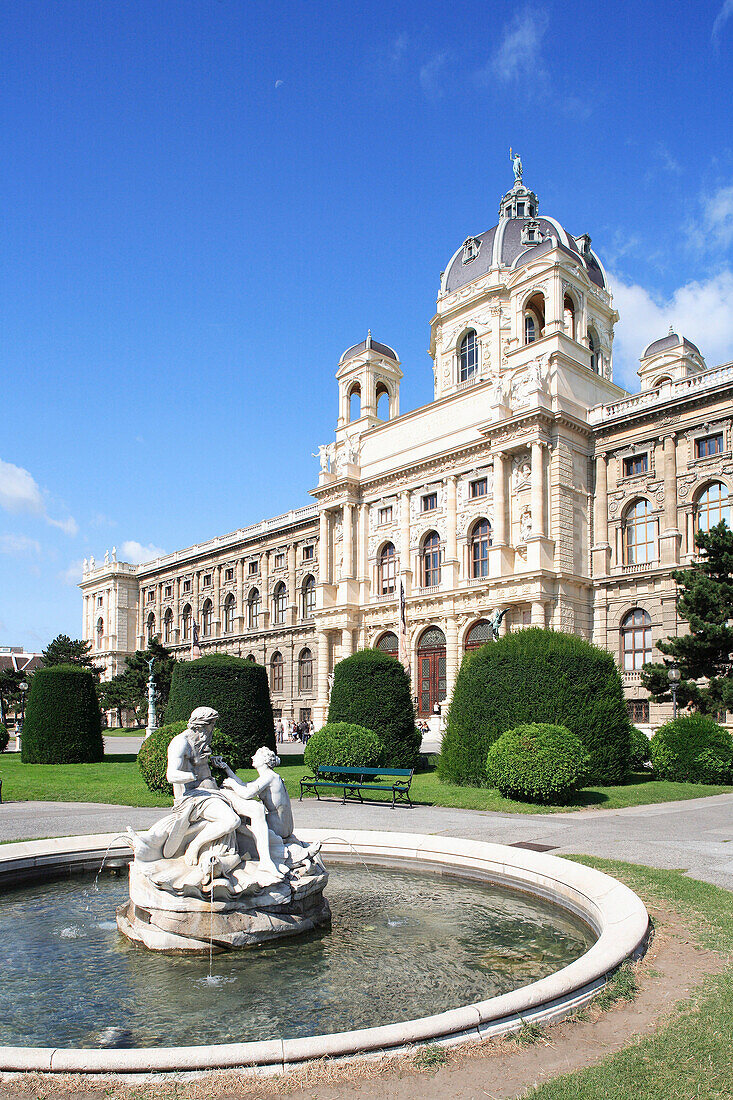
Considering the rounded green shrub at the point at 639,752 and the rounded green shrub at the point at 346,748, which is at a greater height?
the rounded green shrub at the point at 346,748

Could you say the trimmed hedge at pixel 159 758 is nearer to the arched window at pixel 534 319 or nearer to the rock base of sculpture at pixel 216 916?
the rock base of sculpture at pixel 216 916

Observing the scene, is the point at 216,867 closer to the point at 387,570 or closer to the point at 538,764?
the point at 538,764

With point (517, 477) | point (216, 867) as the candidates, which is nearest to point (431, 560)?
point (517, 477)

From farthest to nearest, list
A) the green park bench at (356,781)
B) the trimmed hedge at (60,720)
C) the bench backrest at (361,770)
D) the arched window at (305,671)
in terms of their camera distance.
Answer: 1. the arched window at (305,671)
2. the trimmed hedge at (60,720)
3. the bench backrest at (361,770)
4. the green park bench at (356,781)

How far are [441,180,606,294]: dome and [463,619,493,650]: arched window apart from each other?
2274 cm

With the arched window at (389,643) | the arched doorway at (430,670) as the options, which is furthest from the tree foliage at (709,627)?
the arched window at (389,643)

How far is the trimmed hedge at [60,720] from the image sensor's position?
28.4 m

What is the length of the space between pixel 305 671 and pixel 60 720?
108ft

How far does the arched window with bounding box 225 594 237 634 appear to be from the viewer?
232 ft

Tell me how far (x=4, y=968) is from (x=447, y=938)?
3934 mm

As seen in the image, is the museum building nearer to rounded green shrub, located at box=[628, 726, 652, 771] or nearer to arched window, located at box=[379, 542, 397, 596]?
arched window, located at box=[379, 542, 397, 596]

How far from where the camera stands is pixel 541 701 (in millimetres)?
19422

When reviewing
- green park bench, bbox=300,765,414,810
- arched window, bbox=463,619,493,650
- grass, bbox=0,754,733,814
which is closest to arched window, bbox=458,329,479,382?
arched window, bbox=463,619,493,650

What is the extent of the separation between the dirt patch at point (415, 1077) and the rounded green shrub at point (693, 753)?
60.1 feet
